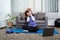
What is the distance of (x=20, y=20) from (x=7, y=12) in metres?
0.94

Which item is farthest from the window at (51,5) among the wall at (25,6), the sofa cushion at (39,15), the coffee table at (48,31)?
the coffee table at (48,31)

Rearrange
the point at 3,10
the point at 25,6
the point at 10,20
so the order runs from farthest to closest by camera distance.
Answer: the point at 25,6 < the point at 10,20 < the point at 3,10

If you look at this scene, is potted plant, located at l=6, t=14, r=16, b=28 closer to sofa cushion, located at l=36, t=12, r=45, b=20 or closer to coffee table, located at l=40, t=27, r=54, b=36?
sofa cushion, located at l=36, t=12, r=45, b=20

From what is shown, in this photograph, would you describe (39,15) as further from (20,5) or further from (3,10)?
(3,10)

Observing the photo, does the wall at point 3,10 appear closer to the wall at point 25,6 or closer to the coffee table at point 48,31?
the wall at point 25,6

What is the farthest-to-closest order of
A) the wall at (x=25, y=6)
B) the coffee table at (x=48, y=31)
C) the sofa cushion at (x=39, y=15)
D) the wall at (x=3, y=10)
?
the wall at (x=25, y=6)
the sofa cushion at (x=39, y=15)
the wall at (x=3, y=10)
the coffee table at (x=48, y=31)

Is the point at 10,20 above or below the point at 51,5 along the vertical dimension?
below

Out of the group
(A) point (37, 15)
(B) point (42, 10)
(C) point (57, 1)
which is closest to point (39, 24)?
(A) point (37, 15)

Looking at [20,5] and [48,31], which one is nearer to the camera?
[48,31]

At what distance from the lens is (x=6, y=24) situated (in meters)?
7.61

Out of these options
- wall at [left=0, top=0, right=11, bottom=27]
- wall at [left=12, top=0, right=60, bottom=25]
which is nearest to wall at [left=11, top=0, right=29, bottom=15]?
wall at [left=12, top=0, right=60, bottom=25]

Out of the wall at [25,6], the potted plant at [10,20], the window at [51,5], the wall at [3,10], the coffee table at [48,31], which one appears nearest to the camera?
the coffee table at [48,31]

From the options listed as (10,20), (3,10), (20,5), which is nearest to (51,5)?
(20,5)

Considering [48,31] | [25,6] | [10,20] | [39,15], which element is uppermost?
[25,6]
